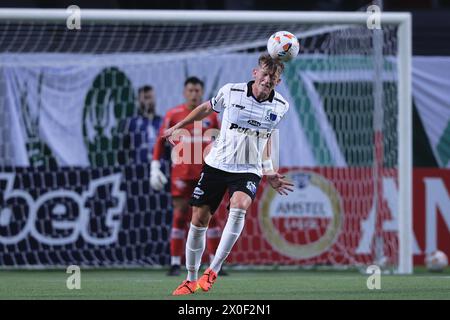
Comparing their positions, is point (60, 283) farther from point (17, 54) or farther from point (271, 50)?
point (17, 54)

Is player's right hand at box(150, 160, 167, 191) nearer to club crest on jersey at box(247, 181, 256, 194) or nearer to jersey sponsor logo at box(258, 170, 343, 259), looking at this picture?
jersey sponsor logo at box(258, 170, 343, 259)

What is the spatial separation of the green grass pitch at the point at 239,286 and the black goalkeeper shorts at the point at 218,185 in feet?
2.36

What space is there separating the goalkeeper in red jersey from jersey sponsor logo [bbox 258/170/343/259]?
1.41m

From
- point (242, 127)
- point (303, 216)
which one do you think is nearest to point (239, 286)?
point (242, 127)

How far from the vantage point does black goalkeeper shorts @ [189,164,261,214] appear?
349 inches

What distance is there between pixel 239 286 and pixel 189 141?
259cm

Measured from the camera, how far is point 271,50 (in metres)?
8.80

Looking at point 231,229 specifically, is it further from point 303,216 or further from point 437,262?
point 303,216

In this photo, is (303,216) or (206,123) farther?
(303,216)

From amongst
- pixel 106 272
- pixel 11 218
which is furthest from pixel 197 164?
pixel 11 218

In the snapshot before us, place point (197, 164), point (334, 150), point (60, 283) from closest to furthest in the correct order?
point (60, 283), point (197, 164), point (334, 150)

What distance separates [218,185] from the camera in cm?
897

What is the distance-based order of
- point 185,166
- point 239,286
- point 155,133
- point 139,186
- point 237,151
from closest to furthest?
1. point 237,151
2. point 239,286
3. point 185,166
4. point 139,186
5. point 155,133

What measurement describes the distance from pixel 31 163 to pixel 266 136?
17.8 feet
